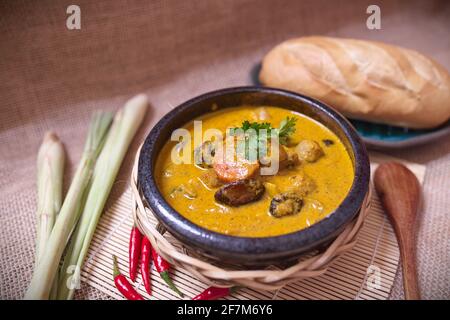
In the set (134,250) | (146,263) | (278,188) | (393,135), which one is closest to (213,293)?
(146,263)

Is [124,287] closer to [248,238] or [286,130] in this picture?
[248,238]

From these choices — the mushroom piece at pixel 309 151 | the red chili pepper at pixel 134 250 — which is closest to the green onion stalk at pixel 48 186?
the red chili pepper at pixel 134 250

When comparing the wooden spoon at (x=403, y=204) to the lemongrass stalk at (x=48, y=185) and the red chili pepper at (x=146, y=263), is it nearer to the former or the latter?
the red chili pepper at (x=146, y=263)

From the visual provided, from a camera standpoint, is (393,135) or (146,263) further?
(393,135)

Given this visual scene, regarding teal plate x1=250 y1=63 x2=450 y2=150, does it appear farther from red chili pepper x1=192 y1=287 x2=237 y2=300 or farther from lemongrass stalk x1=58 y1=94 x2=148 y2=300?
red chili pepper x1=192 y1=287 x2=237 y2=300

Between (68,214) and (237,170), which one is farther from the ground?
(237,170)

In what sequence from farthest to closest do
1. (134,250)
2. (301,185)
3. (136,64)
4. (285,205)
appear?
(136,64) → (134,250) → (301,185) → (285,205)

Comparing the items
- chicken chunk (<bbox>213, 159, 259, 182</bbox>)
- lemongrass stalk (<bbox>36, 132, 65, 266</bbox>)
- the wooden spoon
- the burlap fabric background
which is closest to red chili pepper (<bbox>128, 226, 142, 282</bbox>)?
the burlap fabric background
